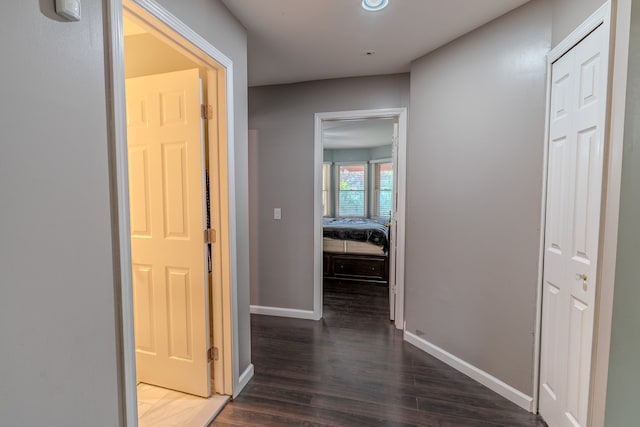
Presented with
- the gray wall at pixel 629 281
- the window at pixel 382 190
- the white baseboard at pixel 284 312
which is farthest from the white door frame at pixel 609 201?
the window at pixel 382 190

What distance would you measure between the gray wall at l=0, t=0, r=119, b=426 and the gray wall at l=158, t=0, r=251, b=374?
82 centimetres

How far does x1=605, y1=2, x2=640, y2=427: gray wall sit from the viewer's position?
1183 millimetres

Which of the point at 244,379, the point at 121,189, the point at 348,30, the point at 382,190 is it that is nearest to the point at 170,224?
the point at 121,189

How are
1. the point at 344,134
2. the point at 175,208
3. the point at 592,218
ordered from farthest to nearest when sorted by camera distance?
the point at 344,134
the point at 175,208
the point at 592,218

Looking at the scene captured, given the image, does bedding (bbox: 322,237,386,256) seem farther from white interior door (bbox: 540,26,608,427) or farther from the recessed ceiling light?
the recessed ceiling light

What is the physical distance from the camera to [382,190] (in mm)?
7137

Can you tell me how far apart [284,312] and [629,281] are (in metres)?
2.80

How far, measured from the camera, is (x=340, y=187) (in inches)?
296

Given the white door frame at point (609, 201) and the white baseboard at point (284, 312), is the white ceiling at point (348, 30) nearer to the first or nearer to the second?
the white door frame at point (609, 201)

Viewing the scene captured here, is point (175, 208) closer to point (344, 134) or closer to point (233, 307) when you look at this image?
point (233, 307)

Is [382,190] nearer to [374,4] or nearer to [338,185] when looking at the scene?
[338,185]

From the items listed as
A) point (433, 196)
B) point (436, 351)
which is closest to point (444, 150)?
point (433, 196)

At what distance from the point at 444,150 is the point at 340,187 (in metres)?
5.12

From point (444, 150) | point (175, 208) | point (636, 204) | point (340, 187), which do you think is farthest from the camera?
point (340, 187)
